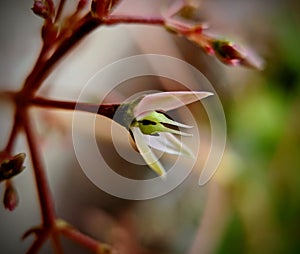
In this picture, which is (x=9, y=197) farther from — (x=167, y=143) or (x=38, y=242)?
(x=167, y=143)

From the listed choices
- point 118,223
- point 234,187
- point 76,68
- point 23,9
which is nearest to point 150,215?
point 118,223

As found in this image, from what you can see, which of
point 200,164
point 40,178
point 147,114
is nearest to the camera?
point 147,114

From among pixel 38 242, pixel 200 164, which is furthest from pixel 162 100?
pixel 200 164

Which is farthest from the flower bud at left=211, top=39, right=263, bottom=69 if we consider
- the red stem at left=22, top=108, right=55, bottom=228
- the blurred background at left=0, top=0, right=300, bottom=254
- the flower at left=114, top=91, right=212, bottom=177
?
the blurred background at left=0, top=0, right=300, bottom=254

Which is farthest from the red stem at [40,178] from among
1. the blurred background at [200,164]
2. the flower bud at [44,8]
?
the blurred background at [200,164]

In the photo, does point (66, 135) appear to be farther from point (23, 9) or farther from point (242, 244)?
point (242, 244)

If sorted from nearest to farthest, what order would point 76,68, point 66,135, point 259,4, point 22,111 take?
point 22,111
point 66,135
point 76,68
point 259,4

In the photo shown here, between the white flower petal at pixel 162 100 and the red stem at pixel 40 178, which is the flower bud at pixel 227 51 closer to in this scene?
the white flower petal at pixel 162 100
